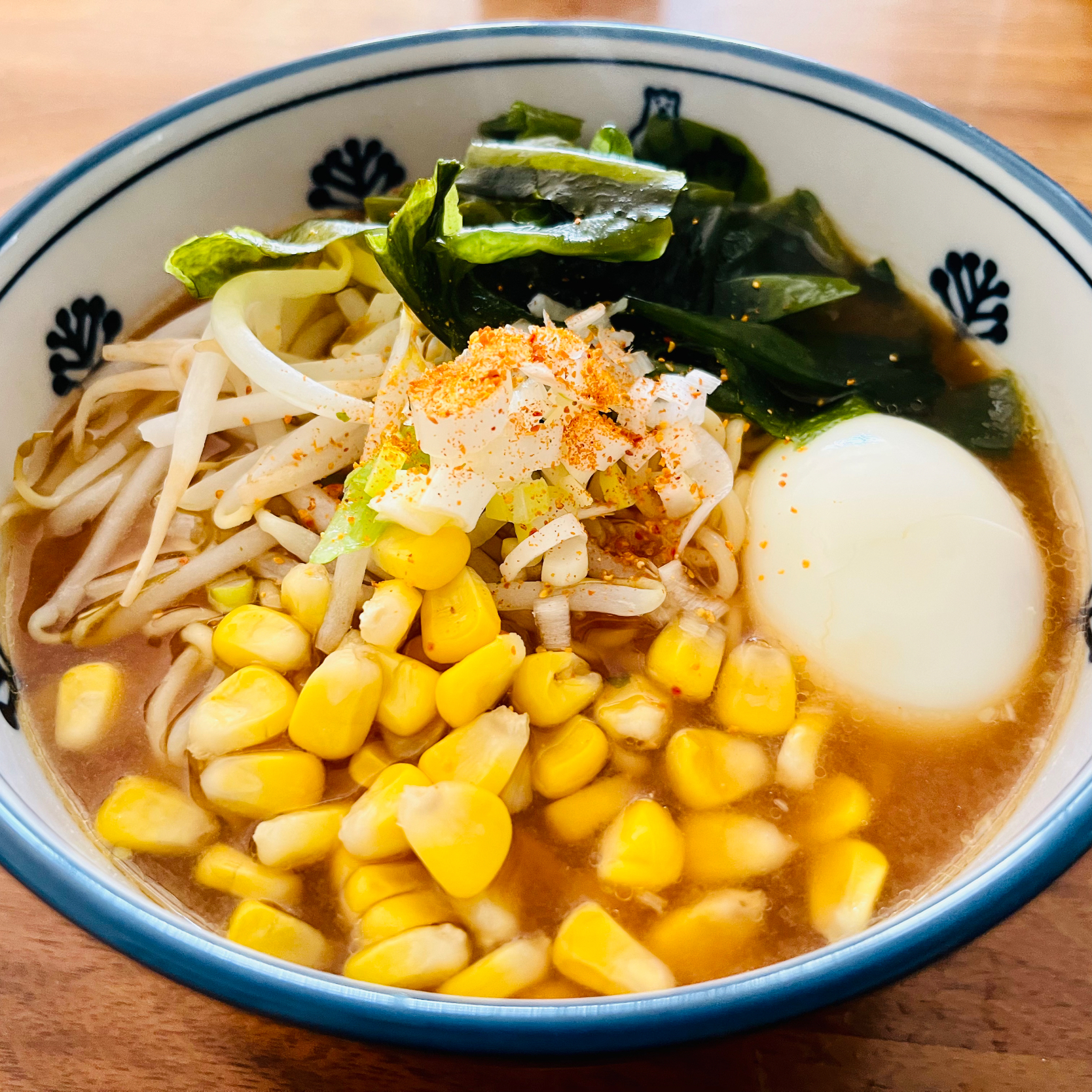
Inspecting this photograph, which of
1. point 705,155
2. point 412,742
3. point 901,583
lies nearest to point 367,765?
point 412,742

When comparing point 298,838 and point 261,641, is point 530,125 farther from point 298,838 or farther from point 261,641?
point 298,838

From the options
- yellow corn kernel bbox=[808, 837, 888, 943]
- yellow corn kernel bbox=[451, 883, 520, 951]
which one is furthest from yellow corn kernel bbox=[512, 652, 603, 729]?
yellow corn kernel bbox=[808, 837, 888, 943]

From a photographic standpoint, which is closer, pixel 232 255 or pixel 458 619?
pixel 458 619

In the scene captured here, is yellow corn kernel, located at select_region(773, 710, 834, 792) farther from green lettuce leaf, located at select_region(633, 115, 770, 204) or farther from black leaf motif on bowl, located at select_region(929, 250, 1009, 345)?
green lettuce leaf, located at select_region(633, 115, 770, 204)

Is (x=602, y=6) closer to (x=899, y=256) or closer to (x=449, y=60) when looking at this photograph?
(x=449, y=60)

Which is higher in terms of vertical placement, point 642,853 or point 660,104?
point 660,104

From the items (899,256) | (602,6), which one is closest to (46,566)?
(899,256)
